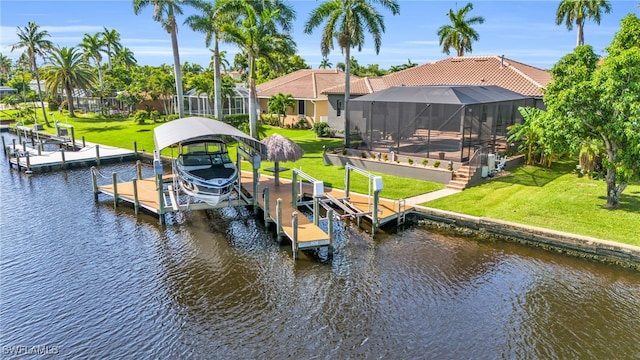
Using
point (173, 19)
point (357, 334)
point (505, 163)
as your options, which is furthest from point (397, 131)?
point (173, 19)

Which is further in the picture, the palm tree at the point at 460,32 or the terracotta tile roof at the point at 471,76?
the palm tree at the point at 460,32

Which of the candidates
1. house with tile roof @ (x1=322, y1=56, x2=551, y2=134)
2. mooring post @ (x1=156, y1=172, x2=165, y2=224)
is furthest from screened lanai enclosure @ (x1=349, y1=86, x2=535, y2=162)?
mooring post @ (x1=156, y1=172, x2=165, y2=224)

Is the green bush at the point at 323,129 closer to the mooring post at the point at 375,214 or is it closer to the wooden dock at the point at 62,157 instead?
the wooden dock at the point at 62,157

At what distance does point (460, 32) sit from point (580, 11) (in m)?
10.0

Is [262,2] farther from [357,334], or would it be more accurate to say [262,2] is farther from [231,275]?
[357,334]

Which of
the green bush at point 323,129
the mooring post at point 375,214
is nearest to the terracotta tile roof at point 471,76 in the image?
the green bush at point 323,129

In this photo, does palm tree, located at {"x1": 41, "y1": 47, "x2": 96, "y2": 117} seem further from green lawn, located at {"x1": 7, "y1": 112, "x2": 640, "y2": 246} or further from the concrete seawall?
the concrete seawall

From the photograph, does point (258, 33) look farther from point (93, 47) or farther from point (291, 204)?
point (93, 47)

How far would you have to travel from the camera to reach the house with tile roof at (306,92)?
135ft

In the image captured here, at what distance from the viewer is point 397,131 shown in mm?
25156

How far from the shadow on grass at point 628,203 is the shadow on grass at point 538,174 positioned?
3.44 m

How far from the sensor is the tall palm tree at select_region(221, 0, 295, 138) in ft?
92.8

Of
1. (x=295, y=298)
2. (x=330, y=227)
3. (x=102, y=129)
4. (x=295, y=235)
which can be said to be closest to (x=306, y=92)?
(x=102, y=129)

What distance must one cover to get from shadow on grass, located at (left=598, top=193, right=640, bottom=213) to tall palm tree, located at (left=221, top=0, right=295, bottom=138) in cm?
2043
